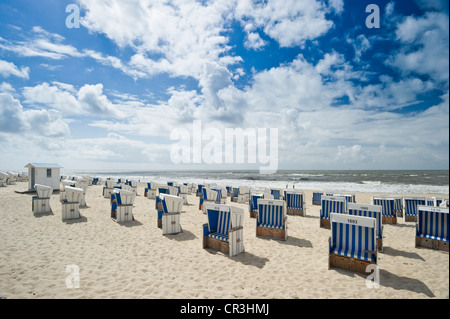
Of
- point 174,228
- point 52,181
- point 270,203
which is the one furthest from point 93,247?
point 52,181

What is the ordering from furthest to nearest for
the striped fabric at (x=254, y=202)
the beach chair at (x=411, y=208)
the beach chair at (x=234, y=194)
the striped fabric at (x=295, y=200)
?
the beach chair at (x=234, y=194), the striped fabric at (x=295, y=200), the striped fabric at (x=254, y=202), the beach chair at (x=411, y=208)

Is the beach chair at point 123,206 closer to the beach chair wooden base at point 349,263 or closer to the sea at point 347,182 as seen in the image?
the beach chair wooden base at point 349,263

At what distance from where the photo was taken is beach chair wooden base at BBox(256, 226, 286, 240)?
7469 millimetres

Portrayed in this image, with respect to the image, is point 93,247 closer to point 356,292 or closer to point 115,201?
point 115,201

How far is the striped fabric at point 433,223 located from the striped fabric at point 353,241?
2.96 meters

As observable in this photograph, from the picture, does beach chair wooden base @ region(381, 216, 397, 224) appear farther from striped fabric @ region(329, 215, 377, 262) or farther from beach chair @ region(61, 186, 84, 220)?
beach chair @ region(61, 186, 84, 220)

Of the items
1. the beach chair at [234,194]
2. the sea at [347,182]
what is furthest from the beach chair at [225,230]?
the sea at [347,182]

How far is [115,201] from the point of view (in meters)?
10.6

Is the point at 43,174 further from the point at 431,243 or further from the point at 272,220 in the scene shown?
the point at 431,243

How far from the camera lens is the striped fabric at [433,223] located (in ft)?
21.1

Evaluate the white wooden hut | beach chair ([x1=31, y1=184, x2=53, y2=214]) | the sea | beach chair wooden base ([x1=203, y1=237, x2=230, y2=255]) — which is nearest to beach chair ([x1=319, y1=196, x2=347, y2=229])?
beach chair wooden base ([x1=203, y1=237, x2=230, y2=255])

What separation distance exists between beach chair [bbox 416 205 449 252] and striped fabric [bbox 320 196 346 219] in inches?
88.4

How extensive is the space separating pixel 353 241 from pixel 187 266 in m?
4.00
